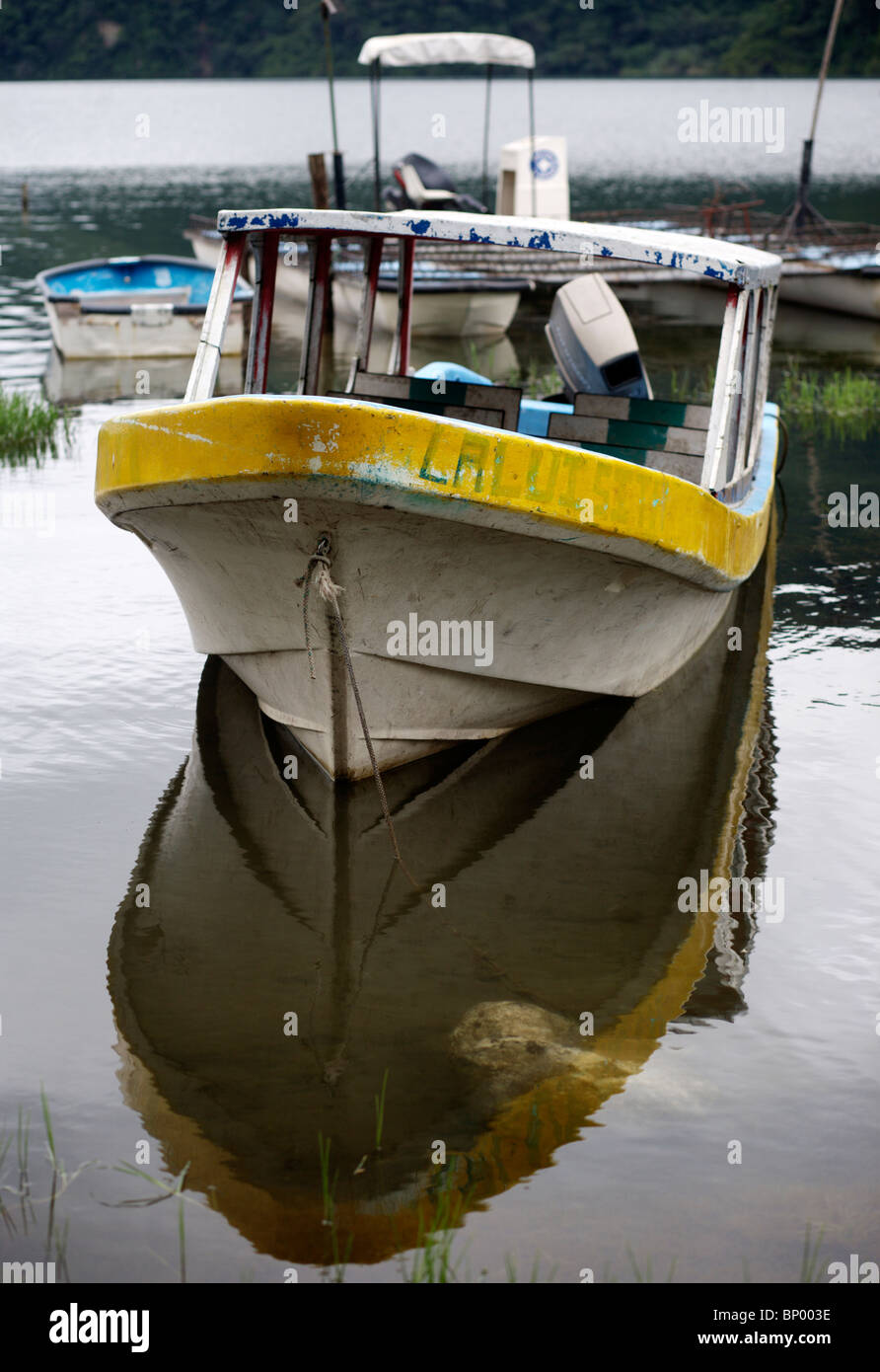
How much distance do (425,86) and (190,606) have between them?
647ft

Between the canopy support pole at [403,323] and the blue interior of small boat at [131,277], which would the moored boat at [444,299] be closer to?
the blue interior of small boat at [131,277]

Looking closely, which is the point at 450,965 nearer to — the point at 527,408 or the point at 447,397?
the point at 447,397

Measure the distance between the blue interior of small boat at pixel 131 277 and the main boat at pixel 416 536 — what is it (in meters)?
11.9

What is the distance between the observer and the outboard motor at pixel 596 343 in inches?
396

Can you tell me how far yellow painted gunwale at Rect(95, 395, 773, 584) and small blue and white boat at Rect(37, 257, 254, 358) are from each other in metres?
11.8

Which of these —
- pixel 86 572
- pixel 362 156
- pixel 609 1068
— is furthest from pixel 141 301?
pixel 362 156

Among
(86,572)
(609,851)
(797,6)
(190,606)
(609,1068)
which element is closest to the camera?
(609,1068)

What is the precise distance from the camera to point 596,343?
33.1 feet

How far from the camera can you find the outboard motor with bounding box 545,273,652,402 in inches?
396

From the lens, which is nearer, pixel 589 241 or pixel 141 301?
pixel 589 241

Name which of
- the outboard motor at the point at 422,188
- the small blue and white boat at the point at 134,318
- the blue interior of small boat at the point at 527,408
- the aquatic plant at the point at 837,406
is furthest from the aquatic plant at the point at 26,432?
the outboard motor at the point at 422,188

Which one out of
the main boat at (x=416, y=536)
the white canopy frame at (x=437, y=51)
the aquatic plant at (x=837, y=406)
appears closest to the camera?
the main boat at (x=416, y=536)

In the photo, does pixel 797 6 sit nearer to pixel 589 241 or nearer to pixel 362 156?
pixel 362 156

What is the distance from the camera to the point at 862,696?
287 inches
